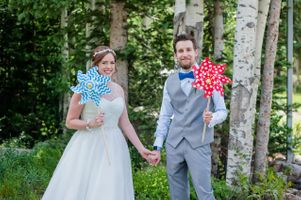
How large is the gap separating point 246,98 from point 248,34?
0.72 m

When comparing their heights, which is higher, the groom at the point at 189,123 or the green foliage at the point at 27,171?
the groom at the point at 189,123

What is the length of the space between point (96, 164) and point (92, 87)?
0.67 metres

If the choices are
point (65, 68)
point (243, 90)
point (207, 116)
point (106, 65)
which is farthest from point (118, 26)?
point (207, 116)

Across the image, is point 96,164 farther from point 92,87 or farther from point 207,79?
point 207,79

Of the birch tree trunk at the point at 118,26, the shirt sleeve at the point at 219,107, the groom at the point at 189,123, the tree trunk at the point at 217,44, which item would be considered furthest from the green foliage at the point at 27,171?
A: the shirt sleeve at the point at 219,107

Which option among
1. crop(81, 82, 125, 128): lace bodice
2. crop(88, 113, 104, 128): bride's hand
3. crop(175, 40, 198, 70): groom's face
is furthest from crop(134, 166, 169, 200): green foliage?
crop(175, 40, 198, 70): groom's face

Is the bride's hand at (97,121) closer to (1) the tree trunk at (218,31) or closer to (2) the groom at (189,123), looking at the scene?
(2) the groom at (189,123)

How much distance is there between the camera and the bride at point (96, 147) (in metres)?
4.46

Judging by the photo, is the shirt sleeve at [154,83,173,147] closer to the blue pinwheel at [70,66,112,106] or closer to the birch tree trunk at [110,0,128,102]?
the blue pinwheel at [70,66,112,106]

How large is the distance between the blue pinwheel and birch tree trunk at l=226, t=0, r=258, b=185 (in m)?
2.25

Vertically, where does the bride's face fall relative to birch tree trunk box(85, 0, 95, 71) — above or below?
below

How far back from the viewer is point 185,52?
4.40 meters

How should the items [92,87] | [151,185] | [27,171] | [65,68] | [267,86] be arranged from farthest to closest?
[65,68] < [267,86] < [27,171] < [151,185] < [92,87]

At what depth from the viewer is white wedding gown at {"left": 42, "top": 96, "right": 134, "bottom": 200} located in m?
4.52
